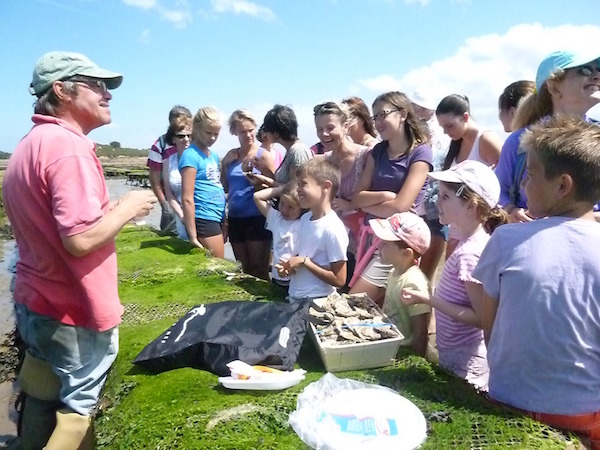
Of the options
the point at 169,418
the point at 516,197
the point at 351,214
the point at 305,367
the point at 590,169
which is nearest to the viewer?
the point at 590,169

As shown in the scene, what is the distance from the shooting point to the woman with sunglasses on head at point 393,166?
3807mm

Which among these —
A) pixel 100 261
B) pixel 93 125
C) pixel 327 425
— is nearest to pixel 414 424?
pixel 327 425

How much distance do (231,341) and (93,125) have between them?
4.60 ft

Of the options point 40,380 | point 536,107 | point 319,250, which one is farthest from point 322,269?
point 40,380

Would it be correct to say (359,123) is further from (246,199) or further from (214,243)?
(214,243)

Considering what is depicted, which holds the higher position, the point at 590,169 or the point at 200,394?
the point at 590,169

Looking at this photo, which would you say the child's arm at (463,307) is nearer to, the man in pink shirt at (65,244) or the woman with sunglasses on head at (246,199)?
the man in pink shirt at (65,244)

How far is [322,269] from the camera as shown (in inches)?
142

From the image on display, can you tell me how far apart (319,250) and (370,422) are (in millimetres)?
1825

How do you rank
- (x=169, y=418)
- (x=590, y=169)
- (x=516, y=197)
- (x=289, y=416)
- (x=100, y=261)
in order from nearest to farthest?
(x=590, y=169) → (x=289, y=416) → (x=169, y=418) → (x=100, y=261) → (x=516, y=197)

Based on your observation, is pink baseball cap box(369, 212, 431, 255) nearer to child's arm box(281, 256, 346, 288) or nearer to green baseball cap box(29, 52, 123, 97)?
child's arm box(281, 256, 346, 288)

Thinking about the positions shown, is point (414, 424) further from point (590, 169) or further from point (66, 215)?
point (66, 215)

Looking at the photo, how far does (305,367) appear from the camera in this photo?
2.71m

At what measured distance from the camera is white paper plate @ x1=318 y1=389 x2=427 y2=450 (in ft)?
6.06
